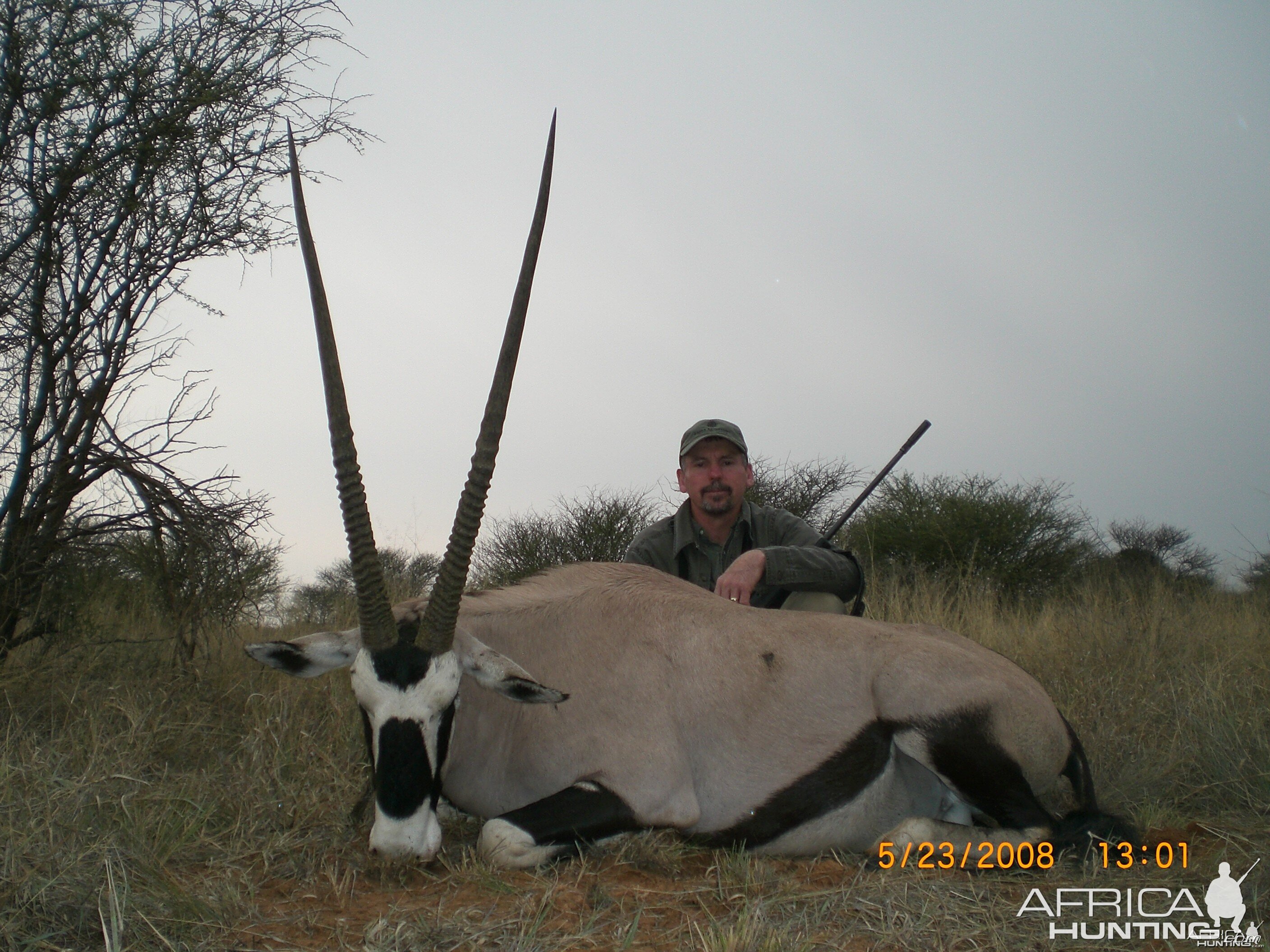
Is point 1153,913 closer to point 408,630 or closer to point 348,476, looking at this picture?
point 408,630

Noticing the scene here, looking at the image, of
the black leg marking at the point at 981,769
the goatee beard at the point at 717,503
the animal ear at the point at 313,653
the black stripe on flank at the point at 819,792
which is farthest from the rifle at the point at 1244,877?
the goatee beard at the point at 717,503

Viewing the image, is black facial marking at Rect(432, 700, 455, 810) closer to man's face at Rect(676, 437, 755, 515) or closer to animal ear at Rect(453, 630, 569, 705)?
animal ear at Rect(453, 630, 569, 705)

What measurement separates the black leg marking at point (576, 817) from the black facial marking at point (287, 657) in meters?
0.92

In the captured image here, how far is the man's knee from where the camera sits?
205 inches

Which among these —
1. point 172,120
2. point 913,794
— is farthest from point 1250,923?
point 172,120

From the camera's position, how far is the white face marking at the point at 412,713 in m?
2.90

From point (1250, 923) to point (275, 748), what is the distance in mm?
3574

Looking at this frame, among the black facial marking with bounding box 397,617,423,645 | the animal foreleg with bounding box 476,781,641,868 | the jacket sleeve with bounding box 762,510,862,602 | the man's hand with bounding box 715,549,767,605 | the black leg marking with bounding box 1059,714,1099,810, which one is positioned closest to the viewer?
the animal foreleg with bounding box 476,781,641,868

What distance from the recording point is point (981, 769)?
135 inches

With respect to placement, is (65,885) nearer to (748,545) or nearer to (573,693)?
(573,693)

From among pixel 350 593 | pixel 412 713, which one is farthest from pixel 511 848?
pixel 350 593

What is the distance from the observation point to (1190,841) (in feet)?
11.1

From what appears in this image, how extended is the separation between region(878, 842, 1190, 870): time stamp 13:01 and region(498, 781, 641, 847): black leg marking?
2.92ft

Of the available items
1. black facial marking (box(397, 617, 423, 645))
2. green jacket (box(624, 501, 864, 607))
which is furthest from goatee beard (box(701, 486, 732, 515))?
black facial marking (box(397, 617, 423, 645))
